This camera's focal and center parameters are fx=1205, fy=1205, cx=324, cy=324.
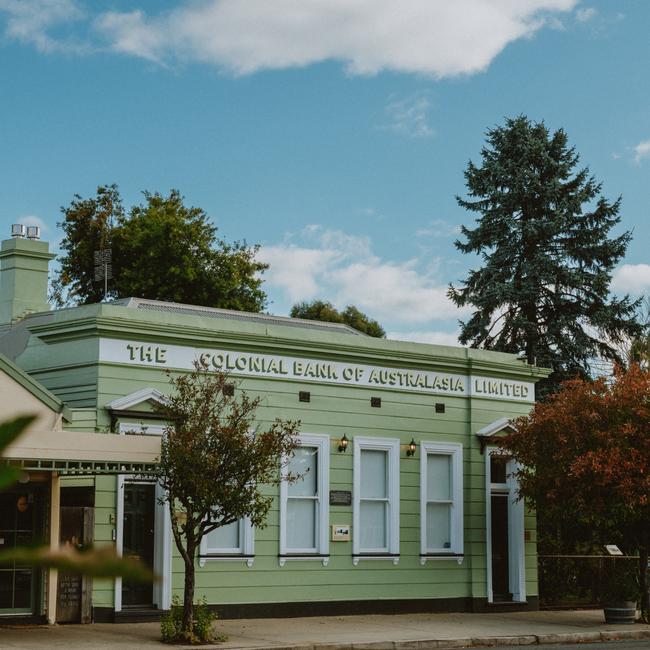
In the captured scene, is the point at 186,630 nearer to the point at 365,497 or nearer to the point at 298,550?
the point at 298,550

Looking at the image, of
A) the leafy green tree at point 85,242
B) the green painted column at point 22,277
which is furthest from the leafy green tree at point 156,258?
the green painted column at point 22,277

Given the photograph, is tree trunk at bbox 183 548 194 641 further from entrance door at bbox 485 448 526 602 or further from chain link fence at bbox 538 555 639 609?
chain link fence at bbox 538 555 639 609

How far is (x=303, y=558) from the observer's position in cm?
2216

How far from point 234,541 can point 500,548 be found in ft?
22.0

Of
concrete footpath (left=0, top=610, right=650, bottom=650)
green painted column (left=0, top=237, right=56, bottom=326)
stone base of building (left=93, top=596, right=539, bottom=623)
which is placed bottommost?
concrete footpath (left=0, top=610, right=650, bottom=650)

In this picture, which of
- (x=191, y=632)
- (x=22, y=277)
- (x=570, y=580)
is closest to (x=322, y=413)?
(x=191, y=632)

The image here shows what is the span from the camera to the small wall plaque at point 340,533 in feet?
74.2

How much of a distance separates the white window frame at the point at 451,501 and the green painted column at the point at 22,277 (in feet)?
28.0

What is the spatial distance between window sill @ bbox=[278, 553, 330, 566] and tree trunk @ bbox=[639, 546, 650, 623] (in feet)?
19.3

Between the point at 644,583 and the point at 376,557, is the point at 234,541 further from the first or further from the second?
the point at 644,583

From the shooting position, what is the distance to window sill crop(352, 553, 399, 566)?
2293 cm

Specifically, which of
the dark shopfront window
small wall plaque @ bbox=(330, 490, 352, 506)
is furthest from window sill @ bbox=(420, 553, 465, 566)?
the dark shopfront window

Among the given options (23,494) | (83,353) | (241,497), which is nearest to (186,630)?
(241,497)

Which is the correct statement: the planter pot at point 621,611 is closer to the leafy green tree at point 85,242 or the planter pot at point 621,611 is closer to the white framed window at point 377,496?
the white framed window at point 377,496
